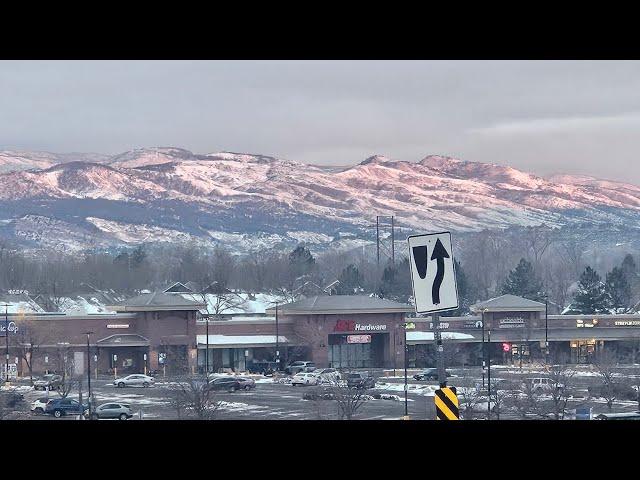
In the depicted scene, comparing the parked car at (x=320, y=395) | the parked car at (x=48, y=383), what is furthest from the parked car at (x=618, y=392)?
the parked car at (x=48, y=383)

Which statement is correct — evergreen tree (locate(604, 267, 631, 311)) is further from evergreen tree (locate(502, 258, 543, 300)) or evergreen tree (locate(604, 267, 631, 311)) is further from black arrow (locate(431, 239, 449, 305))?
black arrow (locate(431, 239, 449, 305))

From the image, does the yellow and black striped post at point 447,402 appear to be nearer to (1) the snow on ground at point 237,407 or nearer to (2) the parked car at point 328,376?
(1) the snow on ground at point 237,407

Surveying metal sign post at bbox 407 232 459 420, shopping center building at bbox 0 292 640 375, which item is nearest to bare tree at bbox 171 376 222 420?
shopping center building at bbox 0 292 640 375

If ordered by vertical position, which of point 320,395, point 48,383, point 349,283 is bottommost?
point 320,395

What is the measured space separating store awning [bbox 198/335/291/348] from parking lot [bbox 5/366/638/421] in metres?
5.30

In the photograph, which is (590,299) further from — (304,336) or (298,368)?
(298,368)

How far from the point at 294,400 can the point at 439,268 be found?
89.5ft

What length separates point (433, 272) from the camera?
7812 mm

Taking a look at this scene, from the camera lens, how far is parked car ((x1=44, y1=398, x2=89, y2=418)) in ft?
99.7

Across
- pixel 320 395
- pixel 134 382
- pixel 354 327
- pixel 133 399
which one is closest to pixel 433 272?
pixel 320 395
